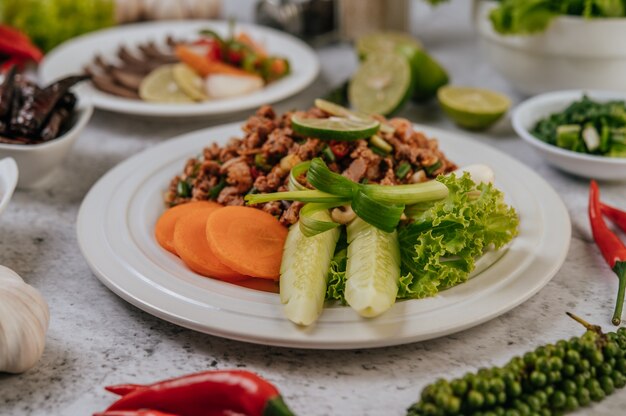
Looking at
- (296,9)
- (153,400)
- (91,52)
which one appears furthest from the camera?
(296,9)

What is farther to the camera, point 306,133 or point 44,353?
point 306,133

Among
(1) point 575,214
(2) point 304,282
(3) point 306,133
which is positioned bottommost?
(1) point 575,214

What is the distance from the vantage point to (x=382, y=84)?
388 centimetres

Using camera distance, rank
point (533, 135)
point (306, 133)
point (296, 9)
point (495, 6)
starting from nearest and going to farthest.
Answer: point (306, 133) < point (533, 135) < point (495, 6) < point (296, 9)

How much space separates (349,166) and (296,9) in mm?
2821

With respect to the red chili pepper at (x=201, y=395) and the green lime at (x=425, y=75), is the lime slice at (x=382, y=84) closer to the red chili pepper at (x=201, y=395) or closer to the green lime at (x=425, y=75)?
the green lime at (x=425, y=75)

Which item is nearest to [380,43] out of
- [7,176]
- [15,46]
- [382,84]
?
[382,84]

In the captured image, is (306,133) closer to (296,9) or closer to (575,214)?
(575,214)

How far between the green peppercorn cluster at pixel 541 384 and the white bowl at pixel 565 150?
1335 mm

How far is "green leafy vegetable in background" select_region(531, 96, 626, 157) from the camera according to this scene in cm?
318

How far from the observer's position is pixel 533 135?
11.2 ft

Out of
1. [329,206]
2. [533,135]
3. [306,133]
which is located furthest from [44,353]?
[533,135]

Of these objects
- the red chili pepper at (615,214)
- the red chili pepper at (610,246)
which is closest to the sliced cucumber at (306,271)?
the red chili pepper at (610,246)

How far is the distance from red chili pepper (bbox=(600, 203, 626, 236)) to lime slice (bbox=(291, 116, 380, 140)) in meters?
1.01
